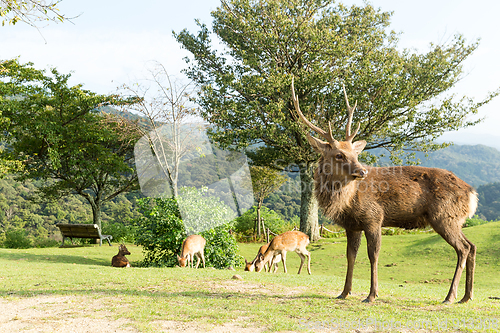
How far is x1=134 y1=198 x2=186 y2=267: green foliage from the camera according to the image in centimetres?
1072

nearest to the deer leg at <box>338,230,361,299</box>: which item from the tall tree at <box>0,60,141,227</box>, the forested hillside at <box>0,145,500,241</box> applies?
the tall tree at <box>0,60,141,227</box>

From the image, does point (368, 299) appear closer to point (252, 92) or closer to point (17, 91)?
point (252, 92)

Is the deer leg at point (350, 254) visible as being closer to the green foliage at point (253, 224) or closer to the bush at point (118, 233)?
the bush at point (118, 233)

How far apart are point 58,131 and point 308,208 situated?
14.2 m

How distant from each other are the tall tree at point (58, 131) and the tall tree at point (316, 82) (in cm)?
689

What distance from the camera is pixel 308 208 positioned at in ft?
59.4

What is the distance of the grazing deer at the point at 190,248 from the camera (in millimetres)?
9961

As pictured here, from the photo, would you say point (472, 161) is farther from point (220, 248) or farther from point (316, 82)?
point (220, 248)

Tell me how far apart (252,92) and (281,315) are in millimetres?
13233

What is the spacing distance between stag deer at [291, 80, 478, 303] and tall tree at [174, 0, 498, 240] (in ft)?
32.5

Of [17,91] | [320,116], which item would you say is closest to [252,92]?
[320,116]

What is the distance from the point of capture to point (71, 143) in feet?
65.5

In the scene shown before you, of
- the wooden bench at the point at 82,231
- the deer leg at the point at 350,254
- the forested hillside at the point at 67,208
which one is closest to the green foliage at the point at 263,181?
the forested hillside at the point at 67,208

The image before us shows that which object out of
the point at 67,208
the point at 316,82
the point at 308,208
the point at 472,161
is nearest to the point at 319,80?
the point at 316,82
